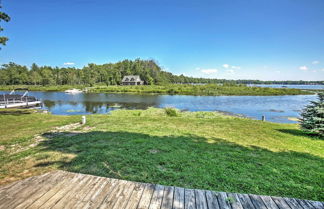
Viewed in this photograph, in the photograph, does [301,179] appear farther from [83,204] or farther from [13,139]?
[13,139]

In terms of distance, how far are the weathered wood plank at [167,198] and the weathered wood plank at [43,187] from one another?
210 cm

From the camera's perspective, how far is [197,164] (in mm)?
4566

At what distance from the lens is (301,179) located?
3.99 m

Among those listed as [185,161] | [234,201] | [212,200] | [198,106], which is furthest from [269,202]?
[198,106]

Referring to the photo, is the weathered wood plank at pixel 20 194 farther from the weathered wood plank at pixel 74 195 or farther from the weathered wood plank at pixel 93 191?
the weathered wood plank at pixel 93 191

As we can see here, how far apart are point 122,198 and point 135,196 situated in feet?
0.73

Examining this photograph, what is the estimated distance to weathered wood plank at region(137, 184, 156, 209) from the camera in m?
2.59

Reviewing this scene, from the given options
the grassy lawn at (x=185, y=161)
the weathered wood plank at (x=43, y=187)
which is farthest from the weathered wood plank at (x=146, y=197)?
the weathered wood plank at (x=43, y=187)

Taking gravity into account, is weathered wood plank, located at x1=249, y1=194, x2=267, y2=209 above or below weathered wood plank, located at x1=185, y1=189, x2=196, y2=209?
below

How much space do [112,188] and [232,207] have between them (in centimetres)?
213

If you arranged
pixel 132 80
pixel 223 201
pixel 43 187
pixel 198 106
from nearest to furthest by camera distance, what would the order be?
pixel 223 201 < pixel 43 187 < pixel 198 106 < pixel 132 80

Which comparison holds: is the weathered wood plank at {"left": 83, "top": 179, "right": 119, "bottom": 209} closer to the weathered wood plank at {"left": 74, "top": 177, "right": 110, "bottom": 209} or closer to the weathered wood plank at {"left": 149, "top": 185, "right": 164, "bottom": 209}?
the weathered wood plank at {"left": 74, "top": 177, "right": 110, "bottom": 209}

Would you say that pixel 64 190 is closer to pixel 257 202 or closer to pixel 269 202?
pixel 257 202

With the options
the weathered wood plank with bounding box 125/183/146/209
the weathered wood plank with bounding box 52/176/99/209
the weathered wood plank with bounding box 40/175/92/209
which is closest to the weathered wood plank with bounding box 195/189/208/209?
the weathered wood plank with bounding box 125/183/146/209
